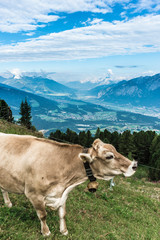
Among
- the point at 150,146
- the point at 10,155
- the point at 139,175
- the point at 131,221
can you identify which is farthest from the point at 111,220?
the point at 150,146

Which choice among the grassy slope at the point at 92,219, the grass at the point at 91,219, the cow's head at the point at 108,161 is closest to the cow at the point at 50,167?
the cow's head at the point at 108,161

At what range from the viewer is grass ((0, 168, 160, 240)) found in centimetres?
546

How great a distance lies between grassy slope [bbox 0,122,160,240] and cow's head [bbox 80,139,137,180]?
8.20ft

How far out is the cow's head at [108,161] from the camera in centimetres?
475

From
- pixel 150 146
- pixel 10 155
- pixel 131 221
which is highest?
pixel 10 155

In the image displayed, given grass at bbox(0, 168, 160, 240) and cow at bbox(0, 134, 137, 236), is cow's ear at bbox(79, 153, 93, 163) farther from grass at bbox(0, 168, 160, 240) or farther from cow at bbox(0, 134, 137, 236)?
grass at bbox(0, 168, 160, 240)

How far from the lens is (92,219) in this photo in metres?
7.45

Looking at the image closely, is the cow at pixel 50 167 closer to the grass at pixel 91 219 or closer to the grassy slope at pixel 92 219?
the grass at pixel 91 219

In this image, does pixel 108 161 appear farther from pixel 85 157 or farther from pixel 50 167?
pixel 50 167

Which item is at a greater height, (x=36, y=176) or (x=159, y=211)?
(x=36, y=176)

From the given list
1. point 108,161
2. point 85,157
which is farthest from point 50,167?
point 108,161

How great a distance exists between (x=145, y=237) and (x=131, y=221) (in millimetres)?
1443

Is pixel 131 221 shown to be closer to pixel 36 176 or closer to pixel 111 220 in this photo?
pixel 111 220

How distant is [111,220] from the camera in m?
7.86
